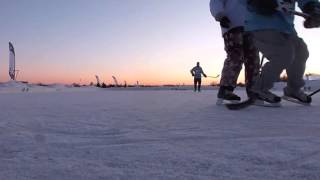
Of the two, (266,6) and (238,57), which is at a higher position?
(266,6)

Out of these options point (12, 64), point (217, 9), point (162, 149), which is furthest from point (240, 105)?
point (12, 64)

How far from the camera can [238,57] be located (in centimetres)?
585

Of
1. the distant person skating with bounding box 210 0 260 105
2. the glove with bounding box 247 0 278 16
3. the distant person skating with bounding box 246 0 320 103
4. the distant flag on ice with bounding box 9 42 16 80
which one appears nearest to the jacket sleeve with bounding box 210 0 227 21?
the distant person skating with bounding box 210 0 260 105

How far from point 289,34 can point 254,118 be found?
1.48 meters

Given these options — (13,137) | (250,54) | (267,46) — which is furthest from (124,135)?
(250,54)

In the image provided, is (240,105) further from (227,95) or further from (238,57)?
(238,57)

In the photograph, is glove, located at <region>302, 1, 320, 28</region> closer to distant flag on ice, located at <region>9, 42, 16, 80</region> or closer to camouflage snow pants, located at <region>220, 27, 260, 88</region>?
camouflage snow pants, located at <region>220, 27, 260, 88</region>

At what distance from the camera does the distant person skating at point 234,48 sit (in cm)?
558

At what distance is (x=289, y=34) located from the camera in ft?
16.9

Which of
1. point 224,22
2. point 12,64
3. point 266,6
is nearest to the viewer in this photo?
point 266,6

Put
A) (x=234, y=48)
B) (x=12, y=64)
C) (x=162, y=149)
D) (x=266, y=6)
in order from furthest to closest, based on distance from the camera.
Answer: (x=12, y=64) < (x=234, y=48) < (x=266, y=6) < (x=162, y=149)

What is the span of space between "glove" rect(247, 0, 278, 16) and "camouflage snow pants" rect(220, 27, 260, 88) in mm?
624

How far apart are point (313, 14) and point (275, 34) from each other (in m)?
0.49

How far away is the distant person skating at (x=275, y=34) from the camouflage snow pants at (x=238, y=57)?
0.46 meters
